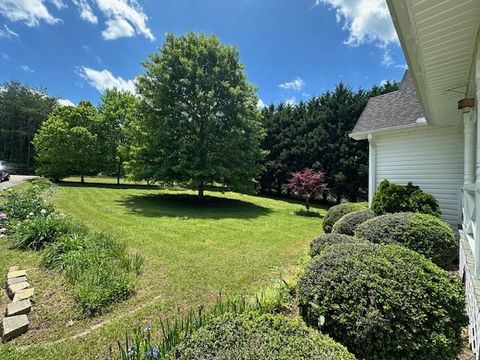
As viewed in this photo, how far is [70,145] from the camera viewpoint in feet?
67.9

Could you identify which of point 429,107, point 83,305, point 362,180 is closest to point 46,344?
point 83,305

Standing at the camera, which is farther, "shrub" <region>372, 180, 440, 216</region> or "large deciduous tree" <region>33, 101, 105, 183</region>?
"large deciduous tree" <region>33, 101, 105, 183</region>

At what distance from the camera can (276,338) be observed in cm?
158

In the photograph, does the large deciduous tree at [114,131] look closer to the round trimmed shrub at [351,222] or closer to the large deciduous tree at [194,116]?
the large deciduous tree at [194,116]

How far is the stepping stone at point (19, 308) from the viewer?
3006mm

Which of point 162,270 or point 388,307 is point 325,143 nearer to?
point 162,270

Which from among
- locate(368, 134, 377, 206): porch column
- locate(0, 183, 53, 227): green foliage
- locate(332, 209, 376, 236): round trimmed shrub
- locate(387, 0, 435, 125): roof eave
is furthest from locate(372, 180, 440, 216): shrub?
locate(0, 183, 53, 227): green foliage

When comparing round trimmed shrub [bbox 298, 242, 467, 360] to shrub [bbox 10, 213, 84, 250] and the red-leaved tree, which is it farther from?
the red-leaved tree

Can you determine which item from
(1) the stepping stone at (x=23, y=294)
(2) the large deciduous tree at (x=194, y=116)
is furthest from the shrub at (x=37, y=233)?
(2) the large deciduous tree at (x=194, y=116)

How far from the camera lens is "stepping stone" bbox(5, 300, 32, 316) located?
301cm

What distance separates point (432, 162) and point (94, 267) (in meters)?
8.47

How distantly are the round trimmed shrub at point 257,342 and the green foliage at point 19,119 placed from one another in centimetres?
4321

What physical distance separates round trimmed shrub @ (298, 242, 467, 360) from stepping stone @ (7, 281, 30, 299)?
151 inches

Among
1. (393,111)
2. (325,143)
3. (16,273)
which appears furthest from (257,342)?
(325,143)
